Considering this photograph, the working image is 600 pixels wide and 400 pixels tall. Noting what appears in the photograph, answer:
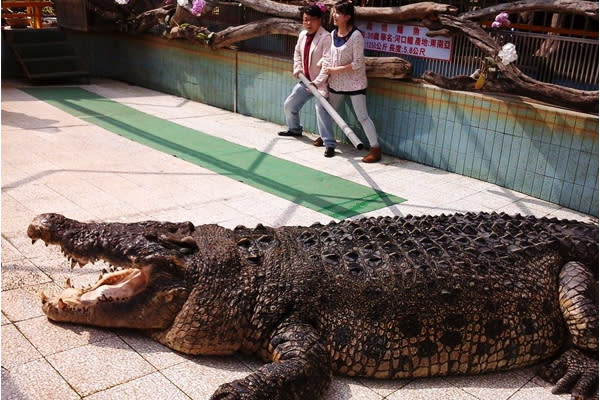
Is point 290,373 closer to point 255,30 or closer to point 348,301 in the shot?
point 348,301

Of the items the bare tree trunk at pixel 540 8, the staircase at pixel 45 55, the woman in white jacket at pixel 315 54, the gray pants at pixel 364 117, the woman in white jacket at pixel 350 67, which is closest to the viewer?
the bare tree trunk at pixel 540 8

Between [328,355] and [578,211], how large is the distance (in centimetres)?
416

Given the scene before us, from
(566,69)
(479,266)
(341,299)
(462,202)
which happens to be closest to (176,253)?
(341,299)

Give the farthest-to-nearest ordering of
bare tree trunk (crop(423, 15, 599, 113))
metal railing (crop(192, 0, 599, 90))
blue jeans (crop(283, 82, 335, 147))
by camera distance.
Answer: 1. blue jeans (crop(283, 82, 335, 147))
2. metal railing (crop(192, 0, 599, 90))
3. bare tree trunk (crop(423, 15, 599, 113))

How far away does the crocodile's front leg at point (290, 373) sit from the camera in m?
2.78

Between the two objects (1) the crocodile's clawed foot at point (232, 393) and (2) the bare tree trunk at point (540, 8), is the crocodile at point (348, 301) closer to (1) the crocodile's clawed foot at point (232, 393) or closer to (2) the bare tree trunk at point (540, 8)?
(1) the crocodile's clawed foot at point (232, 393)

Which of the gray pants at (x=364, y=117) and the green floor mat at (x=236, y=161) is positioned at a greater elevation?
the gray pants at (x=364, y=117)

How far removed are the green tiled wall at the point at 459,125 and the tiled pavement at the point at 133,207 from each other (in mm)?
213

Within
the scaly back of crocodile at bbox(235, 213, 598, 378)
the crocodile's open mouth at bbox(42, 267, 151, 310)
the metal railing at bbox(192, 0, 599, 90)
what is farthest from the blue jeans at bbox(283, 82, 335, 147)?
the crocodile's open mouth at bbox(42, 267, 151, 310)

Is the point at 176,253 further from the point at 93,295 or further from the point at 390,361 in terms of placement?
the point at 390,361

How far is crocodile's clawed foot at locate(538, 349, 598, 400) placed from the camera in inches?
123

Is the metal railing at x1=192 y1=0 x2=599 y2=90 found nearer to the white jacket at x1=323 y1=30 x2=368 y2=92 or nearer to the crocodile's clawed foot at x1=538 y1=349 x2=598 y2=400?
the white jacket at x1=323 y1=30 x2=368 y2=92

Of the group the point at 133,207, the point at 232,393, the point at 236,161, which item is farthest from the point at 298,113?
the point at 232,393

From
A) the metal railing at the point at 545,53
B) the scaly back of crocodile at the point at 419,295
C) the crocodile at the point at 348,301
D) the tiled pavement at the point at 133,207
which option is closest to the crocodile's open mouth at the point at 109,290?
the crocodile at the point at 348,301
